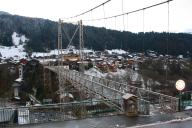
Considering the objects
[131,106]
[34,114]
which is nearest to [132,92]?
[131,106]

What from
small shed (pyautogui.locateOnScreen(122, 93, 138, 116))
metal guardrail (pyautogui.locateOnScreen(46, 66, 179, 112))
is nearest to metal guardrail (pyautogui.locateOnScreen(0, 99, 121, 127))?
small shed (pyautogui.locateOnScreen(122, 93, 138, 116))

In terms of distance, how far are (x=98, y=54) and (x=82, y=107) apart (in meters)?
137

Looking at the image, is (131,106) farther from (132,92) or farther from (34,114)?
(132,92)

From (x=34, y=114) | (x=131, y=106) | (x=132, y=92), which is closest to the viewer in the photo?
(x=34, y=114)

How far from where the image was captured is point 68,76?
4028 centimetres

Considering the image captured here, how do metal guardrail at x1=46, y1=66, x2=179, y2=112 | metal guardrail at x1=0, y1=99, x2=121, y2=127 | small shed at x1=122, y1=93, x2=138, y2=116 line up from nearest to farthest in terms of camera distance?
metal guardrail at x1=0, y1=99, x2=121, y2=127
small shed at x1=122, y1=93, x2=138, y2=116
metal guardrail at x1=46, y1=66, x2=179, y2=112

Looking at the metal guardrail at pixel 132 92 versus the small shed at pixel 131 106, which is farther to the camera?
the metal guardrail at pixel 132 92

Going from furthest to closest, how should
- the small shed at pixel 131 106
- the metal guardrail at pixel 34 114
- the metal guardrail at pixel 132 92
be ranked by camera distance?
the metal guardrail at pixel 132 92 → the small shed at pixel 131 106 → the metal guardrail at pixel 34 114

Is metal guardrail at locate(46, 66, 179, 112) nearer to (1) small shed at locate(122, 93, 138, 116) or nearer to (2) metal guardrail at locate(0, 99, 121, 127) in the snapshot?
(1) small shed at locate(122, 93, 138, 116)

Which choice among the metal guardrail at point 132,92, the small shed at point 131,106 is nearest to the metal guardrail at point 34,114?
the small shed at point 131,106

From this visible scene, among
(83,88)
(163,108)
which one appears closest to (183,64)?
(83,88)

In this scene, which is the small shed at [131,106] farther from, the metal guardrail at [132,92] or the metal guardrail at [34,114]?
the metal guardrail at [34,114]

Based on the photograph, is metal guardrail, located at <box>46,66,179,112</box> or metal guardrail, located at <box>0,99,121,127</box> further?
metal guardrail, located at <box>46,66,179,112</box>

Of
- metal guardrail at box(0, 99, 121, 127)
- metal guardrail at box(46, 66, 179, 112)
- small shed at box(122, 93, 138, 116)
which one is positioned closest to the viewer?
metal guardrail at box(0, 99, 121, 127)
